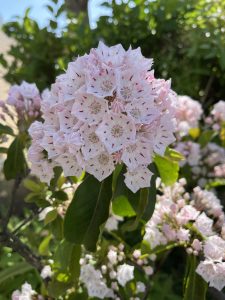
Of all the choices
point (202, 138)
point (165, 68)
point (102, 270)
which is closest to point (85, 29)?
point (165, 68)

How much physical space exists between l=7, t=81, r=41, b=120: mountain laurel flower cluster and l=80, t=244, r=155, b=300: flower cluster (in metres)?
0.50

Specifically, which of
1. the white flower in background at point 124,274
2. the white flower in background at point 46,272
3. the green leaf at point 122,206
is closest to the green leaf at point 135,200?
the green leaf at point 122,206

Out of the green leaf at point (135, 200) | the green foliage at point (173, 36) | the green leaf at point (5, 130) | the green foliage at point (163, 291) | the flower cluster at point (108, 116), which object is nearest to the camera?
the flower cluster at point (108, 116)

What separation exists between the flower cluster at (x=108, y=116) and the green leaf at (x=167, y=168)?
30 centimetres

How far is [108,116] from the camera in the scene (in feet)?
3.35

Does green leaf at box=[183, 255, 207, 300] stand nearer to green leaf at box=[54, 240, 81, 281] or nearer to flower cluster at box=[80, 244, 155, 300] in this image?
flower cluster at box=[80, 244, 155, 300]

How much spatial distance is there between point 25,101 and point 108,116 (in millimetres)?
626

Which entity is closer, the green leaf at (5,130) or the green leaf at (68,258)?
the green leaf at (68,258)

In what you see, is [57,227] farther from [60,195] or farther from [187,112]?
[187,112]

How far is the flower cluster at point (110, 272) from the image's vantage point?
4.88 ft

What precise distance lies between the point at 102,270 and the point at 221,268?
1.39ft

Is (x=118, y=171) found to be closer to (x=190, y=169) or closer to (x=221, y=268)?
(x=221, y=268)

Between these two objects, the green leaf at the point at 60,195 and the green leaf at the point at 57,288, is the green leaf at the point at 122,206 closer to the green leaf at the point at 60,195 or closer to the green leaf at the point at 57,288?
the green leaf at the point at 60,195

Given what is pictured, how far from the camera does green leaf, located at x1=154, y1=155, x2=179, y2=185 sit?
4.71 ft
